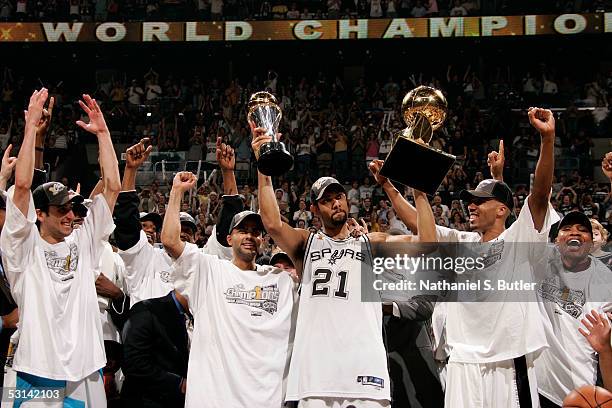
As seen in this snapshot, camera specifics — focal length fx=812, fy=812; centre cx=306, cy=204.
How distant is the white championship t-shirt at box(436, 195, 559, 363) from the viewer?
15.1 feet

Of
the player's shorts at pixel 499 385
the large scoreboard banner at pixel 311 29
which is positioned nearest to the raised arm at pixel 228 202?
the player's shorts at pixel 499 385

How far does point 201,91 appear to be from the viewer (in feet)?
66.5

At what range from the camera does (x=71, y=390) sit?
4574 millimetres

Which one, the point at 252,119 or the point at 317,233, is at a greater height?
the point at 252,119

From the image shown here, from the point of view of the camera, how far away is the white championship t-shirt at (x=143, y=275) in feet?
18.0

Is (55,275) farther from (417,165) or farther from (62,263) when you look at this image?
(417,165)

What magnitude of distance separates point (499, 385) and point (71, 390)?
2.42 meters

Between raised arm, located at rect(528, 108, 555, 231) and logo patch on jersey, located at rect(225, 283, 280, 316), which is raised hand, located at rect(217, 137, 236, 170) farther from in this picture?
raised arm, located at rect(528, 108, 555, 231)

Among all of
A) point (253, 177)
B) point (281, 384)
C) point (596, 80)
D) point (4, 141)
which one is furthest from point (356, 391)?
point (596, 80)

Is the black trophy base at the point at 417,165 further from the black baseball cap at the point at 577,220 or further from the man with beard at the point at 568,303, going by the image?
the black baseball cap at the point at 577,220

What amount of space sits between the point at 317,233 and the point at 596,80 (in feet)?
56.5

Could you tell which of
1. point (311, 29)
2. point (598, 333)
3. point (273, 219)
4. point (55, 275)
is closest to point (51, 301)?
point (55, 275)

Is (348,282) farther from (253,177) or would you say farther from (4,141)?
(4,141)

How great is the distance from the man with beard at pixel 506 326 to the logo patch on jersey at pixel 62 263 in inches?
85.4
